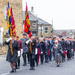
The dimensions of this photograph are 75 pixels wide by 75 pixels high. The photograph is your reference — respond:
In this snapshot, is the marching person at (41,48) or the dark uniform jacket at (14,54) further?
the marching person at (41,48)

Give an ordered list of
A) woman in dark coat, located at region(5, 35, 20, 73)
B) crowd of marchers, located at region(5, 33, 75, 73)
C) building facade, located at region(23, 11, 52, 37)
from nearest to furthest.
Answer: woman in dark coat, located at region(5, 35, 20, 73) < crowd of marchers, located at region(5, 33, 75, 73) < building facade, located at region(23, 11, 52, 37)

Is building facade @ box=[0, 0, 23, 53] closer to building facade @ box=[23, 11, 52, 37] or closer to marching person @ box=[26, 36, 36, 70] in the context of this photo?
marching person @ box=[26, 36, 36, 70]

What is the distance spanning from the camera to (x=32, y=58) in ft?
41.5

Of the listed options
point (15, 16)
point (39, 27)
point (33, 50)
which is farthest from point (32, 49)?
point (39, 27)

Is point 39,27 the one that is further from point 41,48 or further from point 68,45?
point 41,48

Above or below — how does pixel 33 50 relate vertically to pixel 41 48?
above

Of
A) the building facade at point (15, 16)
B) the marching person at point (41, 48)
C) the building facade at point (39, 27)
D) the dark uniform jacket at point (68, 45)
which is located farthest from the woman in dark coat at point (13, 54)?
the building facade at point (39, 27)

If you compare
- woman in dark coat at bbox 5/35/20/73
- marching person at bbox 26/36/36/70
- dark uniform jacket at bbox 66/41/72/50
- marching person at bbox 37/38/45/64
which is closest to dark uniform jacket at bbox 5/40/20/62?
woman in dark coat at bbox 5/35/20/73

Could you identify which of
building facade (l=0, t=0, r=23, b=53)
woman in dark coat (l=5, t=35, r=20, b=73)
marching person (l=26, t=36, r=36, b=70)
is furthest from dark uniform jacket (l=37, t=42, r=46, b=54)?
building facade (l=0, t=0, r=23, b=53)

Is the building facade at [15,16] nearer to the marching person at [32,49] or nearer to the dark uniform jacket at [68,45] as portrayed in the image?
the dark uniform jacket at [68,45]

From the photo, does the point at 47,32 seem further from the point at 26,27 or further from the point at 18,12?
the point at 26,27

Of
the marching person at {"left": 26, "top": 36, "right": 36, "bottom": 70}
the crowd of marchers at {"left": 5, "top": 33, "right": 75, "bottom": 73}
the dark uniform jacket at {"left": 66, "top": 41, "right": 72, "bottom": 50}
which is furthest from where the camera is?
the dark uniform jacket at {"left": 66, "top": 41, "right": 72, "bottom": 50}

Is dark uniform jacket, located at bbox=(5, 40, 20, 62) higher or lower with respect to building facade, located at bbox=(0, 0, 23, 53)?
lower

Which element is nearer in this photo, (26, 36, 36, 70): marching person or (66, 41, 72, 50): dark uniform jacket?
(26, 36, 36, 70): marching person
